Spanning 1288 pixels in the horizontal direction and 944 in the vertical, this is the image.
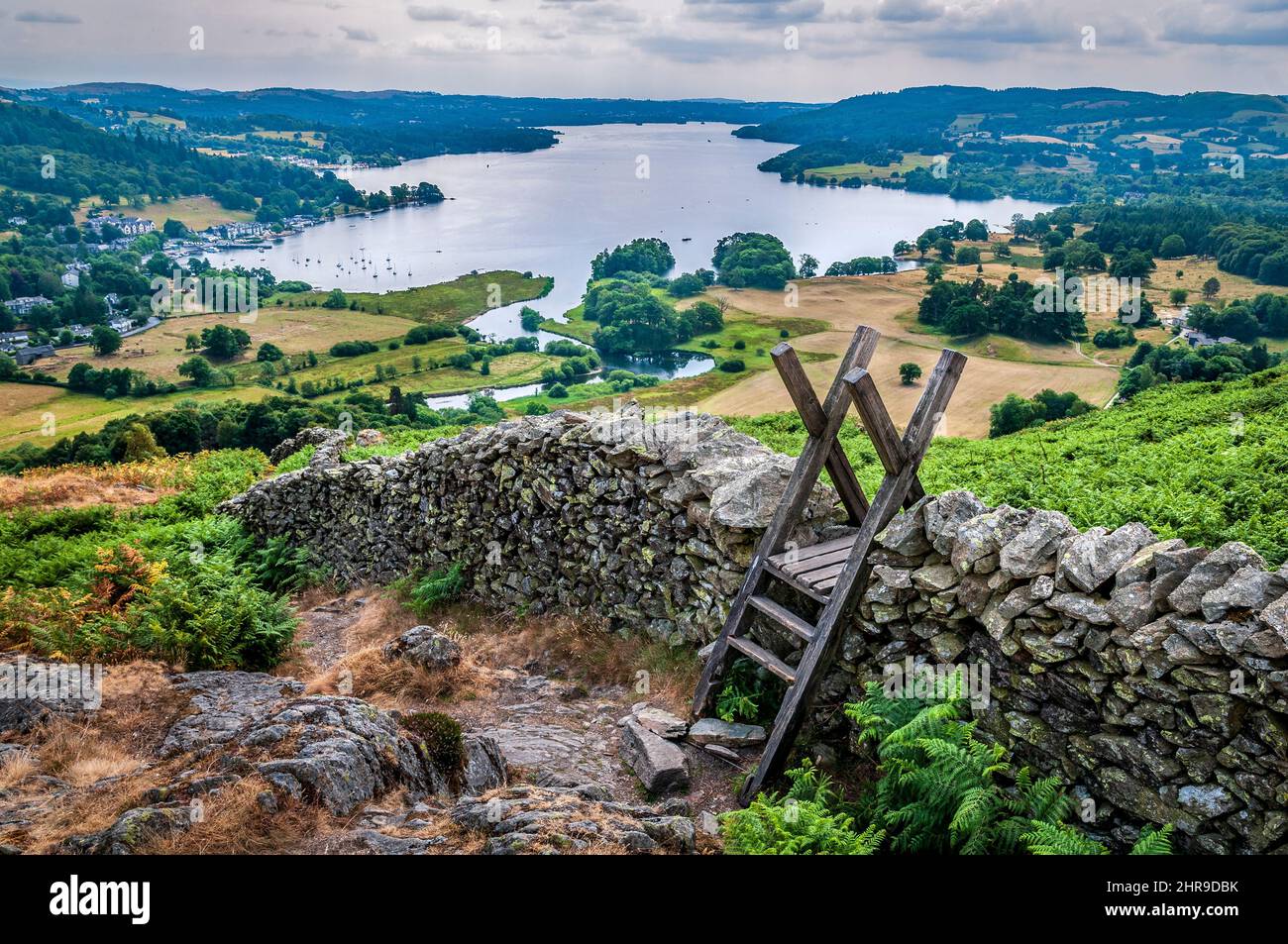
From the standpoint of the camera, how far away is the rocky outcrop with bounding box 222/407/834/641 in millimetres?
9500

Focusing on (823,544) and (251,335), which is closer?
(823,544)

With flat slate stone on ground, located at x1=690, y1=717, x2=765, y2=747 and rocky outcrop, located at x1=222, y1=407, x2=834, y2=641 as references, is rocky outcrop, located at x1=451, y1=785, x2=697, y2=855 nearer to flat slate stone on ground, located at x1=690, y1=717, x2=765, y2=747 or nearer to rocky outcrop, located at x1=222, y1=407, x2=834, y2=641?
flat slate stone on ground, located at x1=690, y1=717, x2=765, y2=747

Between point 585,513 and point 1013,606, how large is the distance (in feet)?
20.4

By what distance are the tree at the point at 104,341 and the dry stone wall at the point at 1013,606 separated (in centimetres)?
11015

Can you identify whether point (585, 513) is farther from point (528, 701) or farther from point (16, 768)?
point (16, 768)

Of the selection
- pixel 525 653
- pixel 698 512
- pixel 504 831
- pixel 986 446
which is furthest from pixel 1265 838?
pixel 986 446

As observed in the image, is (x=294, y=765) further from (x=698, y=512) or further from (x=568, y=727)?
A: (x=698, y=512)

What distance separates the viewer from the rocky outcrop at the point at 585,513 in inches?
374

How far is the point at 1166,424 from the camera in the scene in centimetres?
1714

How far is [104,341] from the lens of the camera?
335 ft

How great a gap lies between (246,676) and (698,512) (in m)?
5.49

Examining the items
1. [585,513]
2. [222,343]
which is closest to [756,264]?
[222,343]

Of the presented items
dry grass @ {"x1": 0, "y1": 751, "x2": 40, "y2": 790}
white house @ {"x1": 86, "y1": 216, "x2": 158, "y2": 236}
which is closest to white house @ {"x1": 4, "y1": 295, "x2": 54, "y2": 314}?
white house @ {"x1": 86, "y1": 216, "x2": 158, "y2": 236}

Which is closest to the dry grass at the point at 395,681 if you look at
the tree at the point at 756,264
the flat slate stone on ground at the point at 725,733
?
the flat slate stone on ground at the point at 725,733
